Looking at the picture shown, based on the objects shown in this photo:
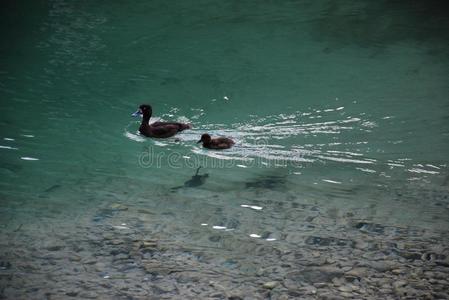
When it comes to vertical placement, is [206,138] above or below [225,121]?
below

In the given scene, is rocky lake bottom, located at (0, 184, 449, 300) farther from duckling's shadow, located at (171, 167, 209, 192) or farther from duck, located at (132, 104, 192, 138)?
duck, located at (132, 104, 192, 138)

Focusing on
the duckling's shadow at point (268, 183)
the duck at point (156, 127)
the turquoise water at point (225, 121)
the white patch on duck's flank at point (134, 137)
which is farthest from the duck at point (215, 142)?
the white patch on duck's flank at point (134, 137)

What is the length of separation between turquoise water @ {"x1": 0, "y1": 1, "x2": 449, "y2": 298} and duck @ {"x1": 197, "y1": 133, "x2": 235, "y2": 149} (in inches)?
5.5

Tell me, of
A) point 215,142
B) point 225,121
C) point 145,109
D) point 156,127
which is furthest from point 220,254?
point 225,121

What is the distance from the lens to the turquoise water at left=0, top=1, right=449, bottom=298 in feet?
20.1

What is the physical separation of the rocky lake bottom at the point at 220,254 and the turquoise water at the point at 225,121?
34mm

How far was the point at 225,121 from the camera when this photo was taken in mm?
9305

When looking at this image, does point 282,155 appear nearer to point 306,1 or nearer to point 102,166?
point 102,166

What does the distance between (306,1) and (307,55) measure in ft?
13.8

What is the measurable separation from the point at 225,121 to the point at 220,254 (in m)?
4.11

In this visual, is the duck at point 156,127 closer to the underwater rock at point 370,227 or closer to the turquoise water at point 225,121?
the turquoise water at point 225,121

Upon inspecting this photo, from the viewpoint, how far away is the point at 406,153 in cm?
794

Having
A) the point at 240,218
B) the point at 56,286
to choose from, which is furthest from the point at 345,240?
the point at 56,286

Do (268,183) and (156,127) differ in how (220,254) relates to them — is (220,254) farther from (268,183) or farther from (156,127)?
(156,127)
